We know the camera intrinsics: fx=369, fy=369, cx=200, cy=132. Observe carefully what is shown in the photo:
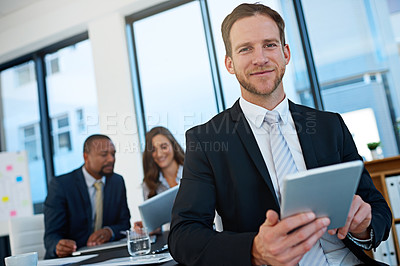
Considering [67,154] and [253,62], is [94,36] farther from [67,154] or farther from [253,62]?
[253,62]

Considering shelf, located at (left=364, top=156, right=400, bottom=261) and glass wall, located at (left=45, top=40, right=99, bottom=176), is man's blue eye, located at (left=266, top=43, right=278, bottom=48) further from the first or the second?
glass wall, located at (left=45, top=40, right=99, bottom=176)

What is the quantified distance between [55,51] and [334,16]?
388 cm

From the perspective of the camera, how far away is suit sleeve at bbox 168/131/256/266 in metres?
0.93

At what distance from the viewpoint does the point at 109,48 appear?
4.75 meters

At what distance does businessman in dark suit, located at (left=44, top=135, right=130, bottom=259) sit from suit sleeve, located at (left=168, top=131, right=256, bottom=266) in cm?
164

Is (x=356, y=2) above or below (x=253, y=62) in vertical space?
above

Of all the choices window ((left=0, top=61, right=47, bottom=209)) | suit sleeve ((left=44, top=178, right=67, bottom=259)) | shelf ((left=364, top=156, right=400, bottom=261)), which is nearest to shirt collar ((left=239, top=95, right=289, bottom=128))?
suit sleeve ((left=44, top=178, right=67, bottom=259))

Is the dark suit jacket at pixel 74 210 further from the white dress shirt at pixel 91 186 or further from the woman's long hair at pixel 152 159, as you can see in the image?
the woman's long hair at pixel 152 159

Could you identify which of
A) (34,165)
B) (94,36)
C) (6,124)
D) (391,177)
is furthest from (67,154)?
(391,177)

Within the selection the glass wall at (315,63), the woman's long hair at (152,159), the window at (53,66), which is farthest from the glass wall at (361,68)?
the window at (53,66)

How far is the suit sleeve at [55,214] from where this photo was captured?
9.14 ft

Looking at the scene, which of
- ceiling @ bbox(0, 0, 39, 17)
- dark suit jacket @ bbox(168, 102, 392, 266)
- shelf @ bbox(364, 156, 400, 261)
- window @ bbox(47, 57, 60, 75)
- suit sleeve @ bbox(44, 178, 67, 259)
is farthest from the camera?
window @ bbox(47, 57, 60, 75)

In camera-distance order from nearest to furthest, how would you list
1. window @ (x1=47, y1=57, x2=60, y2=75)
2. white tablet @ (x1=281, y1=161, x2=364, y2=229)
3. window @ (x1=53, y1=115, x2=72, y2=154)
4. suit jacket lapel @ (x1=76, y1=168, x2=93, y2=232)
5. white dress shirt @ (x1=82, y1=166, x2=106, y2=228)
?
white tablet @ (x1=281, y1=161, x2=364, y2=229) < suit jacket lapel @ (x1=76, y1=168, x2=93, y2=232) < white dress shirt @ (x1=82, y1=166, x2=106, y2=228) < window @ (x1=53, y1=115, x2=72, y2=154) < window @ (x1=47, y1=57, x2=60, y2=75)

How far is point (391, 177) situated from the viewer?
315 cm
